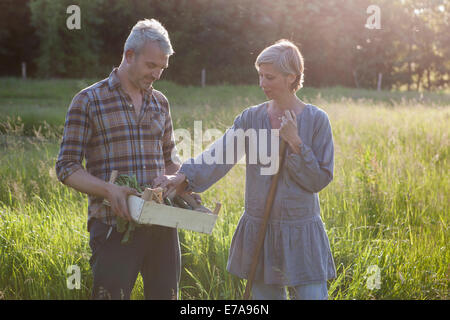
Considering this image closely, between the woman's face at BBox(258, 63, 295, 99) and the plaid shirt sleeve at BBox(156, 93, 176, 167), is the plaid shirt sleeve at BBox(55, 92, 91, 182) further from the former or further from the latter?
the woman's face at BBox(258, 63, 295, 99)

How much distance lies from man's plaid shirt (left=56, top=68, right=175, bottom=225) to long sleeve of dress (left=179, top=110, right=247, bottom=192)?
0.20 metres

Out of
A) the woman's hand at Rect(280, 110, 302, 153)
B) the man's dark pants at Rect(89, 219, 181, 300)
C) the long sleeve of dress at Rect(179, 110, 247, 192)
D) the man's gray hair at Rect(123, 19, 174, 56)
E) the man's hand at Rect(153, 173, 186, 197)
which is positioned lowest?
the man's dark pants at Rect(89, 219, 181, 300)

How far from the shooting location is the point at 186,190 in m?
2.68

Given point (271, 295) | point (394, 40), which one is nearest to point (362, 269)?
point (271, 295)

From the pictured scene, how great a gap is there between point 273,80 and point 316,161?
1.63ft

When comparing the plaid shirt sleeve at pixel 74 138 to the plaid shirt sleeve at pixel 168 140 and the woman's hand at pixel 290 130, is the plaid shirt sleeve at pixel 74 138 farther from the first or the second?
the woman's hand at pixel 290 130

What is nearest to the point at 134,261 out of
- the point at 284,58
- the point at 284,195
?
the point at 284,195

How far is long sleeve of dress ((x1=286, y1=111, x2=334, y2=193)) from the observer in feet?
7.88

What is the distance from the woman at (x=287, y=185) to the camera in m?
2.44

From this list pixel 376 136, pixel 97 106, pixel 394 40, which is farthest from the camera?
pixel 394 40

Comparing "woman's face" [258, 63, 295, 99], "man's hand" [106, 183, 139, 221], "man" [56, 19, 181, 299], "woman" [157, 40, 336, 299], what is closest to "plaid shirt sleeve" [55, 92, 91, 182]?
"man" [56, 19, 181, 299]

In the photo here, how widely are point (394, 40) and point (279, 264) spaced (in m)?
33.1

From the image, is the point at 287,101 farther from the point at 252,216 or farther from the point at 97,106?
the point at 97,106
